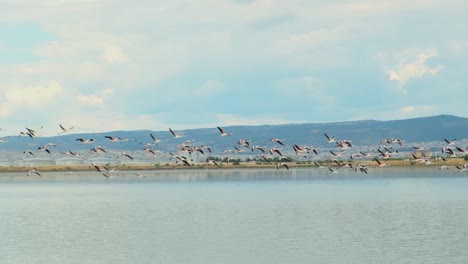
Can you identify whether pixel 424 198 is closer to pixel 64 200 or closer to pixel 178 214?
pixel 178 214

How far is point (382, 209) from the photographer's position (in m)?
56.9

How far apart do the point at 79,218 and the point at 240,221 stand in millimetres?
10511

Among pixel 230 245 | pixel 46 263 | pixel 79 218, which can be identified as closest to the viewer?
pixel 46 263

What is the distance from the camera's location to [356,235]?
1607 inches

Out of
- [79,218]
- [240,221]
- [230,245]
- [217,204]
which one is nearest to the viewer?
[230,245]

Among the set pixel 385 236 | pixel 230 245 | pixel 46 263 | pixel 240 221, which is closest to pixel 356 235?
pixel 385 236

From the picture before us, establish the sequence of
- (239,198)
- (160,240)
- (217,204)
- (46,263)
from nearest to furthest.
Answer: (46,263) → (160,240) → (217,204) → (239,198)

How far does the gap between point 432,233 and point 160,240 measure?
38.8ft

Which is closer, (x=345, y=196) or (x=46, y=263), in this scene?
(x=46, y=263)

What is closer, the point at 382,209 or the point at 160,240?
the point at 160,240

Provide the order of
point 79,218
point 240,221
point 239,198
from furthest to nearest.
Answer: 1. point 239,198
2. point 79,218
3. point 240,221

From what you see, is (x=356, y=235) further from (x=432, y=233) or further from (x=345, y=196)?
(x=345, y=196)

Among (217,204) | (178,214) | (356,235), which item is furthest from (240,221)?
(217,204)

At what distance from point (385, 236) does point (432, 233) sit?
220 centimetres
